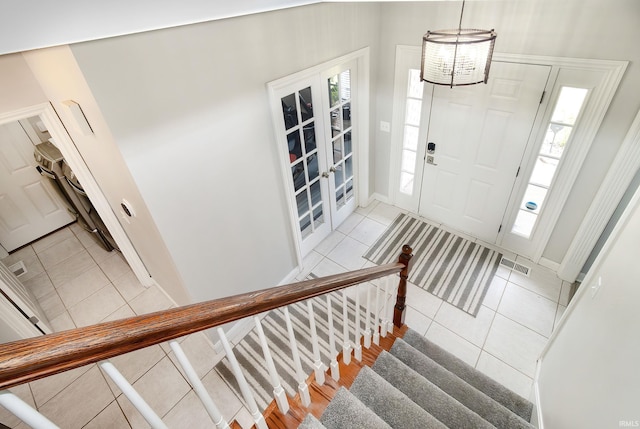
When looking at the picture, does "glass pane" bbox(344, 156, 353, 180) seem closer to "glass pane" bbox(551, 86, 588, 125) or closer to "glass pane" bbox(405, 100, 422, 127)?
"glass pane" bbox(405, 100, 422, 127)

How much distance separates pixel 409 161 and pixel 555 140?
1.49 meters

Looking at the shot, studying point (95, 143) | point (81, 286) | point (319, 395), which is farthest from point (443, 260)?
point (81, 286)

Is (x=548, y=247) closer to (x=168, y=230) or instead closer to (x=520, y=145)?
(x=520, y=145)

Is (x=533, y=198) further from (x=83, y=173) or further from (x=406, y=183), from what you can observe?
(x=83, y=173)

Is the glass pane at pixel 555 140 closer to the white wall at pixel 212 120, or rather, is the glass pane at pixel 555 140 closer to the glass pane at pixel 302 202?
the white wall at pixel 212 120

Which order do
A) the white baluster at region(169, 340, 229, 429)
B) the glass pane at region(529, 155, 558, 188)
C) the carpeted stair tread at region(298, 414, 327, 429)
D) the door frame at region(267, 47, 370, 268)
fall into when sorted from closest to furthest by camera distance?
the white baluster at region(169, 340, 229, 429) → the carpeted stair tread at region(298, 414, 327, 429) → the door frame at region(267, 47, 370, 268) → the glass pane at region(529, 155, 558, 188)

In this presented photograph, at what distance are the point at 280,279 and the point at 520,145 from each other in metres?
2.67

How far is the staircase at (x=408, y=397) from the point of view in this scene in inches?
55.2

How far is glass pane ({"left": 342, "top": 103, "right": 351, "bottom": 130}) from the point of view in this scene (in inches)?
133

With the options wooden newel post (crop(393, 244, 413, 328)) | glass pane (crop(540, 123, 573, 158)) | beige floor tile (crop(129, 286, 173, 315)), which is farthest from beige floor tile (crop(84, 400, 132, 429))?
glass pane (crop(540, 123, 573, 158))

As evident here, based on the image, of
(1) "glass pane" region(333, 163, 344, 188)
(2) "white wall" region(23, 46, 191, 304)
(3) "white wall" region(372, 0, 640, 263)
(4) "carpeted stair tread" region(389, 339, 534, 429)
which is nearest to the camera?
(2) "white wall" region(23, 46, 191, 304)

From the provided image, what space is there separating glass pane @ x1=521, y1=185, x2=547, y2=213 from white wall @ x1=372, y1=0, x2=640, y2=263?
25 cm

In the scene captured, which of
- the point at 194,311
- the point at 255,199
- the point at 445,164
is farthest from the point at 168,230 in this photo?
the point at 445,164

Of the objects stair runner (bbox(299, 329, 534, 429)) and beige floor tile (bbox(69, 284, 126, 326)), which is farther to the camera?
beige floor tile (bbox(69, 284, 126, 326))
